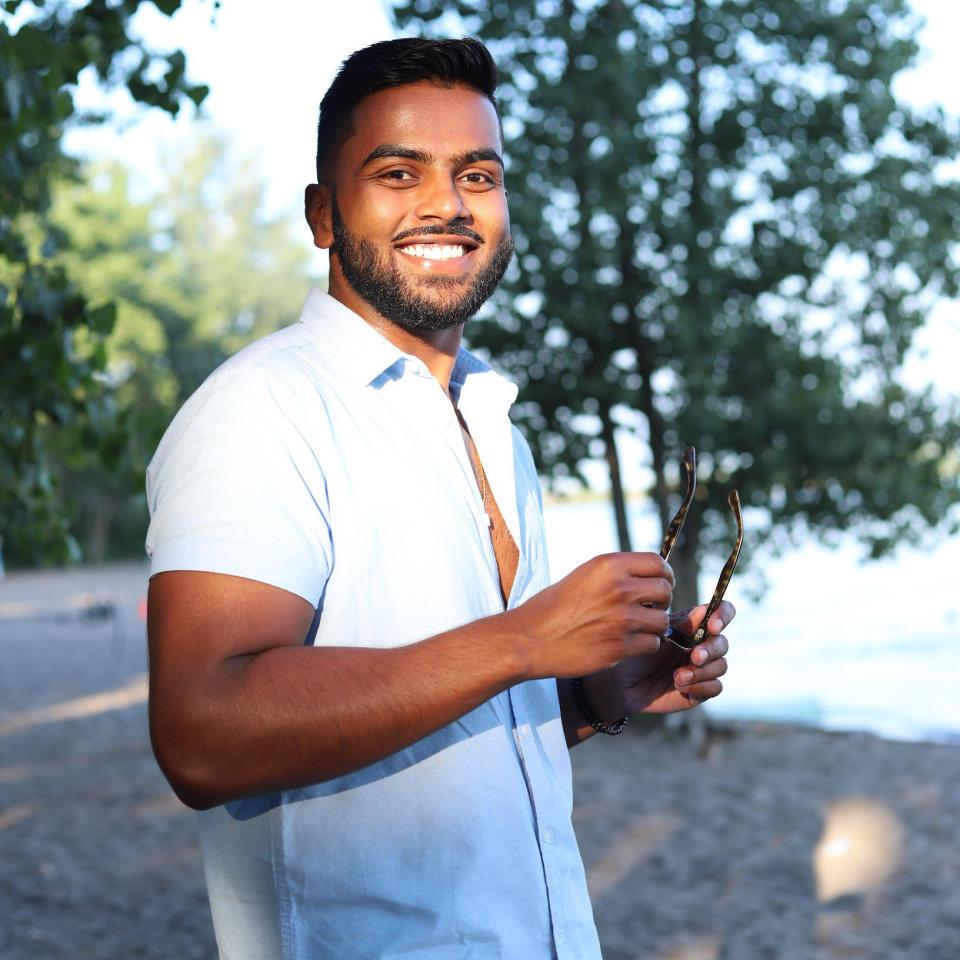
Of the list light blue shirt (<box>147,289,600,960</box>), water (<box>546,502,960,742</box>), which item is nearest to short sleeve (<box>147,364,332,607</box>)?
light blue shirt (<box>147,289,600,960</box>)

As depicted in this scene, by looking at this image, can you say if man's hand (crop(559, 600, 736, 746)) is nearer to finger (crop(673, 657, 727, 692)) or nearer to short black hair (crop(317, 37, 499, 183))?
finger (crop(673, 657, 727, 692))

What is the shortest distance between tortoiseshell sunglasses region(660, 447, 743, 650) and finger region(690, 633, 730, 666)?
0.04ft

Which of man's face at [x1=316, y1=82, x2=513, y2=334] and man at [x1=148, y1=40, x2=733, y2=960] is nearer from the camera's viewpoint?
man at [x1=148, y1=40, x2=733, y2=960]

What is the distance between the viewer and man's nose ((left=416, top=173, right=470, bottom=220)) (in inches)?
71.9

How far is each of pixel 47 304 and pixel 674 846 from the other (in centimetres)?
556

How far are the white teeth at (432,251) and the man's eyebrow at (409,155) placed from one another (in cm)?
13

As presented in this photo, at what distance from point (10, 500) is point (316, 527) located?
301 centimetres

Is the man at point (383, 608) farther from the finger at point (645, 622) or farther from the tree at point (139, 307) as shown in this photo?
the tree at point (139, 307)

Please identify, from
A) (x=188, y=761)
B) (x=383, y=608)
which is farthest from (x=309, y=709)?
(x=383, y=608)

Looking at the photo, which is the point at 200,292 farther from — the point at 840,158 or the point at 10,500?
the point at 10,500

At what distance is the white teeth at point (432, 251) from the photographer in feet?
6.07

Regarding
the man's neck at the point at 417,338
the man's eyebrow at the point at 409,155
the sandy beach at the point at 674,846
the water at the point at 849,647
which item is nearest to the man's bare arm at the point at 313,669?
the man's neck at the point at 417,338

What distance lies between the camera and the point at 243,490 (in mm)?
1412

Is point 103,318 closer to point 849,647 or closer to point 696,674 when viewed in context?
point 696,674
